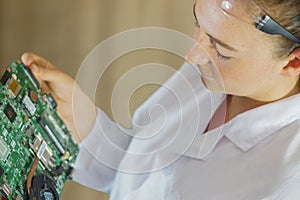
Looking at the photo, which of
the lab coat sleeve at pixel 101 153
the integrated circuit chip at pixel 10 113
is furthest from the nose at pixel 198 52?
the integrated circuit chip at pixel 10 113

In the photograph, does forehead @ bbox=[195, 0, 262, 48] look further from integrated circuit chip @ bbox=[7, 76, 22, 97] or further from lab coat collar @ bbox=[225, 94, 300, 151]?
integrated circuit chip @ bbox=[7, 76, 22, 97]

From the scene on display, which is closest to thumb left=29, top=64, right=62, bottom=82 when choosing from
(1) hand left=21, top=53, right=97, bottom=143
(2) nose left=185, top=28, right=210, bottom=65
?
(1) hand left=21, top=53, right=97, bottom=143

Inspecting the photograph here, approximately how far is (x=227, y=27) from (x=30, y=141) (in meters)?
0.28

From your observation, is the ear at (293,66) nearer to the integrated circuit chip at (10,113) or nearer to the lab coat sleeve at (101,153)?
the lab coat sleeve at (101,153)

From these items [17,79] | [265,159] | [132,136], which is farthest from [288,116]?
[17,79]

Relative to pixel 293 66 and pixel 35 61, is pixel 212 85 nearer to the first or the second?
pixel 293 66

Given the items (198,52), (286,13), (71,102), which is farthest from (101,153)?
(286,13)

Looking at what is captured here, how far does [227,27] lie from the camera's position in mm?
521

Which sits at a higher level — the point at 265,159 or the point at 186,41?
the point at 186,41

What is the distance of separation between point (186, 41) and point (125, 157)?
0.52ft

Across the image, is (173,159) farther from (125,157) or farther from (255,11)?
(255,11)

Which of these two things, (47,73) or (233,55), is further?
(47,73)

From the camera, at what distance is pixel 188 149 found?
60 centimetres

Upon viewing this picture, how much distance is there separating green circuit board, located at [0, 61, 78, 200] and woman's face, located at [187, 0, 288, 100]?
186 millimetres
